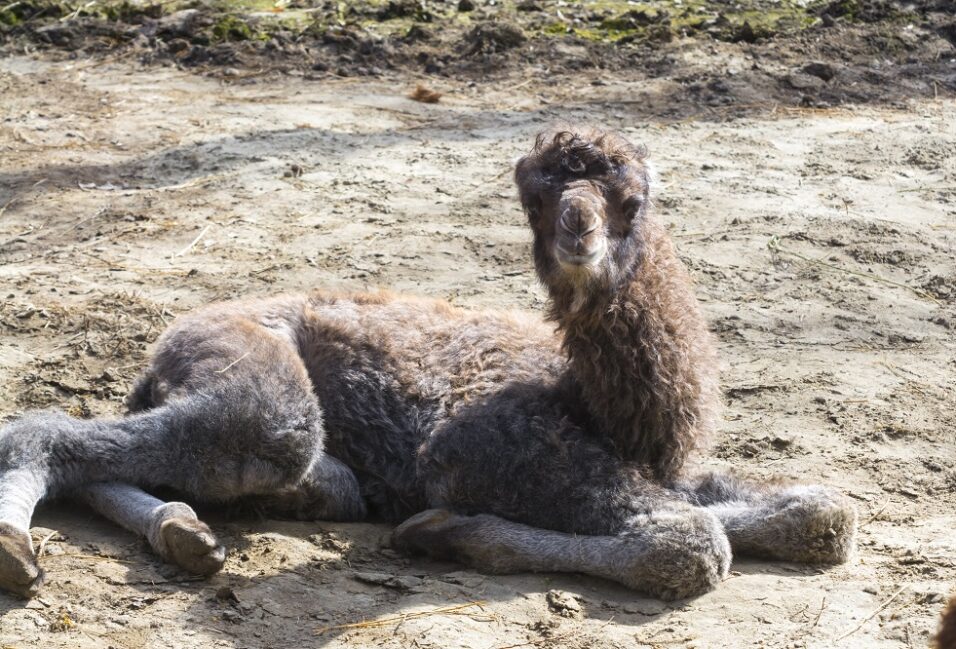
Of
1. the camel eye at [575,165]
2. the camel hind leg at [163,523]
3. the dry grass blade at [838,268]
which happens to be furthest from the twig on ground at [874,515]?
the camel hind leg at [163,523]

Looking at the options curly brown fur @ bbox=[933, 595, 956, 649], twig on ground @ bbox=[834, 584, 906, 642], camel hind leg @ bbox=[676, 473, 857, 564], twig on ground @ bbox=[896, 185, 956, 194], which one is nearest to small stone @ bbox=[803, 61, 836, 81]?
twig on ground @ bbox=[896, 185, 956, 194]

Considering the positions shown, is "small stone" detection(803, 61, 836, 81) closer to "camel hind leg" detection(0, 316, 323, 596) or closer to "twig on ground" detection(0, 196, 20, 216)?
"twig on ground" detection(0, 196, 20, 216)

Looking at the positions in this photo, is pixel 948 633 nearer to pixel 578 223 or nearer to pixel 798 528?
pixel 578 223

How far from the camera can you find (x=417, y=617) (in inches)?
169

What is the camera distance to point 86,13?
12391mm

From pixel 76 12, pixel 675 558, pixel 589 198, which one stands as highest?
pixel 589 198

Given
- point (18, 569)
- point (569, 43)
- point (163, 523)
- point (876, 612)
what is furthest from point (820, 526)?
point (569, 43)

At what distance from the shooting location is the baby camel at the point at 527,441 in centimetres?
462

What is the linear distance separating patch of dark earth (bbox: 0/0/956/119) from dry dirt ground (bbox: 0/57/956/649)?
362mm

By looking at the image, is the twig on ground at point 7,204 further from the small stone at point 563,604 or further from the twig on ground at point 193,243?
the small stone at point 563,604

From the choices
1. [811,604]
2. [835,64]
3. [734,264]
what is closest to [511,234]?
[734,264]

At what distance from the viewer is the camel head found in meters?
4.61

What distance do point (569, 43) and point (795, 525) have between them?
7669 millimetres

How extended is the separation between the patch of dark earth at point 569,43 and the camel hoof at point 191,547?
253 inches
